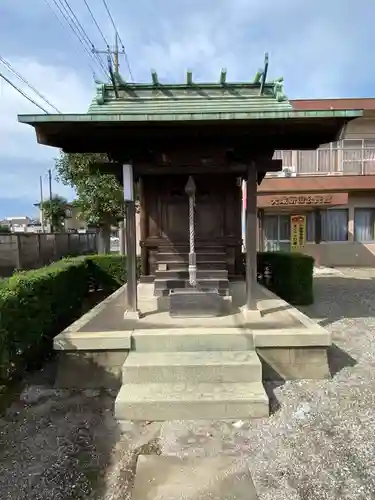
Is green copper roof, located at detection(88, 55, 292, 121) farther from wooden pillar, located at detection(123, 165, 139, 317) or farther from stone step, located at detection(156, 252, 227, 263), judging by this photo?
stone step, located at detection(156, 252, 227, 263)

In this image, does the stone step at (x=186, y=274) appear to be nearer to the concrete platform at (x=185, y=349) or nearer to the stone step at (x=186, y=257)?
the stone step at (x=186, y=257)

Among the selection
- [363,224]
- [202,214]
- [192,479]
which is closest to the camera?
[192,479]

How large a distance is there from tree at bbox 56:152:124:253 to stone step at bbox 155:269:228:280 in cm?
681

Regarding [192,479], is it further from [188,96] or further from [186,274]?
[188,96]

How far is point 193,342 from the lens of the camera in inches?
167

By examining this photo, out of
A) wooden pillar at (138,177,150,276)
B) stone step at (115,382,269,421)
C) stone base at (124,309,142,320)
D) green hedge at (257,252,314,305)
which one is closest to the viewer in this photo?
stone step at (115,382,269,421)

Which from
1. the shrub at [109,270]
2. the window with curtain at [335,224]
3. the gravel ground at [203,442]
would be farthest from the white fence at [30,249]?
the window with curtain at [335,224]

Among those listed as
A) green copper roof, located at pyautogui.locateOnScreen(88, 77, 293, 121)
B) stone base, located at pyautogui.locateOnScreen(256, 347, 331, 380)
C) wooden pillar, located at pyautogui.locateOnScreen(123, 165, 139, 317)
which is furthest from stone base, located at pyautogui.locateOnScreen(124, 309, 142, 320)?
green copper roof, located at pyautogui.locateOnScreen(88, 77, 293, 121)

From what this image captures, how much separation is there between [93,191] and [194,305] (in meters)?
9.00

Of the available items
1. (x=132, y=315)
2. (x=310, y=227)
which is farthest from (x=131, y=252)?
(x=310, y=227)

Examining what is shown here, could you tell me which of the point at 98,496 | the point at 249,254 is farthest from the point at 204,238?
the point at 98,496

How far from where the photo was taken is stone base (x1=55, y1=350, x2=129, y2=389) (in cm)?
415

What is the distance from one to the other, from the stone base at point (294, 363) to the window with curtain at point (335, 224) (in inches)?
498

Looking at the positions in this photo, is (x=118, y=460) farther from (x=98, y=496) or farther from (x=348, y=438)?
(x=348, y=438)
